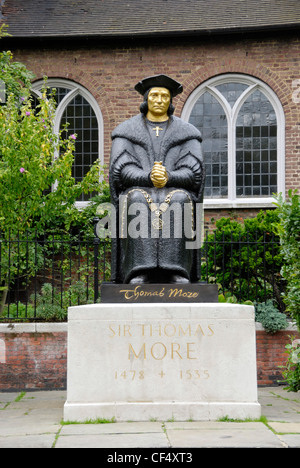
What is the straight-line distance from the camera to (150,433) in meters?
5.54

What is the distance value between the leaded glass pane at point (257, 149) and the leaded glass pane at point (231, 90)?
28cm

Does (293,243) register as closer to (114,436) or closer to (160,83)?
(160,83)

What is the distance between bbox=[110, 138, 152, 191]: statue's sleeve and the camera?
698 cm

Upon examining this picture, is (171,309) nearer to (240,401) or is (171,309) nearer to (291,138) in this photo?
(240,401)

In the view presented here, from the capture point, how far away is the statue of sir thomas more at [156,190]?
6.84 m

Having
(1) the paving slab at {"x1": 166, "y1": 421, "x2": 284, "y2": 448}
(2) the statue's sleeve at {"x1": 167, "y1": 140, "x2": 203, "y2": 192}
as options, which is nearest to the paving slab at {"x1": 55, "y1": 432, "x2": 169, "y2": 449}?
(1) the paving slab at {"x1": 166, "y1": 421, "x2": 284, "y2": 448}

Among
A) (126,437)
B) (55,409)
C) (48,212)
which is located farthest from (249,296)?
(126,437)

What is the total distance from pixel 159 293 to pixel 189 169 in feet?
4.58

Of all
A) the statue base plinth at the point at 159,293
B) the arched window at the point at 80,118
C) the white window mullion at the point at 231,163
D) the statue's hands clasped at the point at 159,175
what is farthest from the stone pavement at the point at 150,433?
the arched window at the point at 80,118

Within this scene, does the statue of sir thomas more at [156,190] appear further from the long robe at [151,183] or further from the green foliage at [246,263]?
the green foliage at [246,263]

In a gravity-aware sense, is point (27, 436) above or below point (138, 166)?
below

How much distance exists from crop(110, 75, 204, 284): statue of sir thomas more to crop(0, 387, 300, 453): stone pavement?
1562mm

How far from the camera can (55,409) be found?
753 centimetres

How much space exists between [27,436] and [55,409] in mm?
1934
